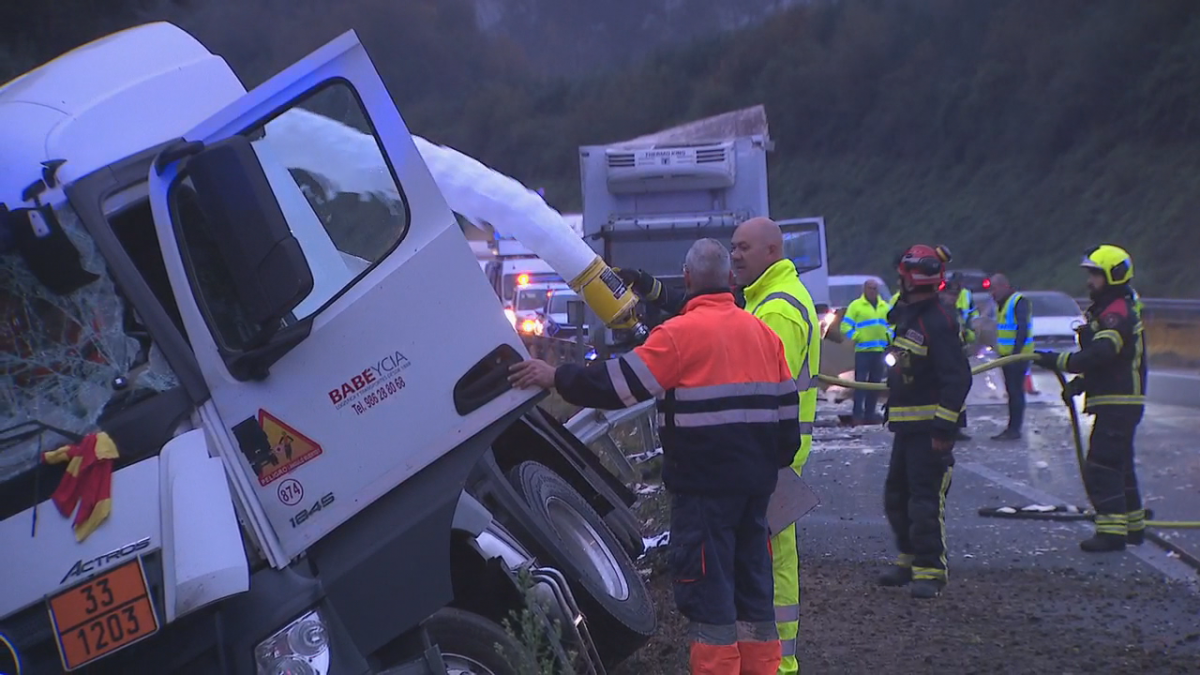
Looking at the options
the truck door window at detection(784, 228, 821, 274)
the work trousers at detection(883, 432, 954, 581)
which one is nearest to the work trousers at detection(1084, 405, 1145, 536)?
the work trousers at detection(883, 432, 954, 581)

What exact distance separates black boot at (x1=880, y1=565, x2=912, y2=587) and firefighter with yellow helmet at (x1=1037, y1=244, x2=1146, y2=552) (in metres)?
1.55

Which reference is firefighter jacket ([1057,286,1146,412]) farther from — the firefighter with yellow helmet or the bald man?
the bald man

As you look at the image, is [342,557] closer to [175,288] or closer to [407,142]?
[175,288]

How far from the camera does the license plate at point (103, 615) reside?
120 inches

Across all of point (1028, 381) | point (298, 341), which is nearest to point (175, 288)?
point (298, 341)

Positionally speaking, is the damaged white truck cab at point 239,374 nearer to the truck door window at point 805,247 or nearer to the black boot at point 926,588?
the black boot at point 926,588

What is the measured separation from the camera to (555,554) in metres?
4.51

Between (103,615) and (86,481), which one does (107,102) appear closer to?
(86,481)

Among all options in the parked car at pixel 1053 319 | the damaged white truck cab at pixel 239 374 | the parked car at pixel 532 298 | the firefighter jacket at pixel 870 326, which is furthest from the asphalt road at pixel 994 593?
the parked car at pixel 532 298

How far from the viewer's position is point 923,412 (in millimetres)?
6938

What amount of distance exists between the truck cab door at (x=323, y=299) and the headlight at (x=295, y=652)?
30 cm

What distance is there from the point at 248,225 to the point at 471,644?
64.1 inches

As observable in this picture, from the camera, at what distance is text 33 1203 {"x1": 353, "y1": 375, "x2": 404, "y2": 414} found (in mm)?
3756

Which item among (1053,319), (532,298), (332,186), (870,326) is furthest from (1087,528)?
(532,298)
